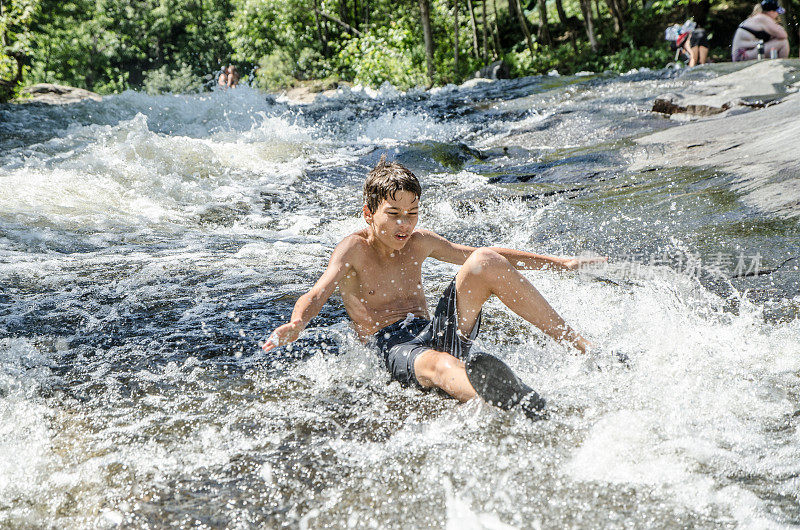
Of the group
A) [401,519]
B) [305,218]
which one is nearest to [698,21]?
[305,218]

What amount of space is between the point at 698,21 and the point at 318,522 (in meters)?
19.3

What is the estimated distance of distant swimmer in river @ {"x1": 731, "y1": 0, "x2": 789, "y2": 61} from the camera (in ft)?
36.4

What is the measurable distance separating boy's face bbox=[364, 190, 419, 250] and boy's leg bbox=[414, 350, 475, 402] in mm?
561

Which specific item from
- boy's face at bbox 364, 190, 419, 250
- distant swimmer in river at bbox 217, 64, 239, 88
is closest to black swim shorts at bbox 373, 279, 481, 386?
boy's face at bbox 364, 190, 419, 250

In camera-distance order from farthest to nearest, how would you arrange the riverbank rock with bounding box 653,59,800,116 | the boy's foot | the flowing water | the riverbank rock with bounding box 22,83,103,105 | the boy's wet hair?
the riverbank rock with bounding box 22,83,103,105 → the riverbank rock with bounding box 653,59,800,116 → the boy's wet hair → the boy's foot → the flowing water

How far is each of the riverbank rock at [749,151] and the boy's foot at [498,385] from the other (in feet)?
9.71

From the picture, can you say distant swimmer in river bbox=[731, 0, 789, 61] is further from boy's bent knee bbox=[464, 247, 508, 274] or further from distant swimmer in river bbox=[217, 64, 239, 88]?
distant swimmer in river bbox=[217, 64, 239, 88]

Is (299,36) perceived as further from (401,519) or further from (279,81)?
(401,519)

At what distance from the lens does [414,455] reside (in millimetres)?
2197

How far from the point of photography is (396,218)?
9.73 ft

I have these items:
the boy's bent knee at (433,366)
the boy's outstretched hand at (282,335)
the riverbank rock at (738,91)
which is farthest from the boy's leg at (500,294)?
the riverbank rock at (738,91)

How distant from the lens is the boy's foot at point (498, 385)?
2.33 meters

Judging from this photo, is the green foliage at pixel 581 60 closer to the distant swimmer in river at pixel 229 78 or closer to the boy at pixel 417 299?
the distant swimmer in river at pixel 229 78

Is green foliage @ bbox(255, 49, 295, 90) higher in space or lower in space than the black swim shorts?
higher
